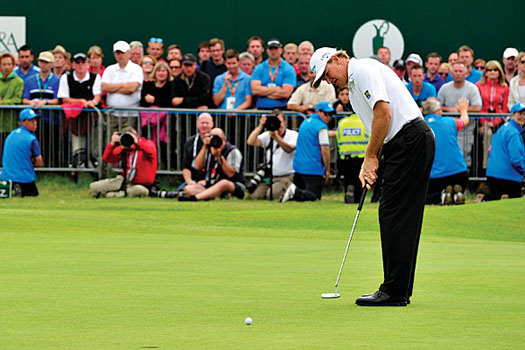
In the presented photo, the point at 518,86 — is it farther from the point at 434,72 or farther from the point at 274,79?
the point at 274,79

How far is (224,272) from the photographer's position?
8.45 meters

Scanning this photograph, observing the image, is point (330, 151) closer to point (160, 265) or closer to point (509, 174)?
point (509, 174)

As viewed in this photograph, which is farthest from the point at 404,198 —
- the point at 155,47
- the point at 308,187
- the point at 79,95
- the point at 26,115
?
the point at 155,47

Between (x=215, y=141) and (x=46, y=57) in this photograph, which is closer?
(x=215, y=141)

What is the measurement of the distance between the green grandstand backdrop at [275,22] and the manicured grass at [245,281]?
7.75 metres

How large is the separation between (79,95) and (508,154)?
320 inches

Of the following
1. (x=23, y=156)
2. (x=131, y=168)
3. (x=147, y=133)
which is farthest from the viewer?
(x=147, y=133)

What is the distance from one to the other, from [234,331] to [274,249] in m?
5.50

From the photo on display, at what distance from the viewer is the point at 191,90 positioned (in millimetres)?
18969

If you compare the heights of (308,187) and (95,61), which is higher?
(95,61)

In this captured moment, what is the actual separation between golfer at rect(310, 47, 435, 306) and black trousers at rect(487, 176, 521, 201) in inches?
412

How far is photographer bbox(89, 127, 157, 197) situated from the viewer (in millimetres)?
17859

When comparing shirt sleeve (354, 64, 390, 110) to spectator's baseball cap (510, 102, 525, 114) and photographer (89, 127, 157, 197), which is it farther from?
photographer (89, 127, 157, 197)

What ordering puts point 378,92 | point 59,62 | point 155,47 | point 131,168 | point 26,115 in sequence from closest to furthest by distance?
point 378,92
point 26,115
point 131,168
point 59,62
point 155,47
